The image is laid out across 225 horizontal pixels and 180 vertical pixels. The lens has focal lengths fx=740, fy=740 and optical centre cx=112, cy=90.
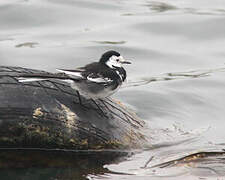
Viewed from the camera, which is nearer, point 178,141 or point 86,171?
point 86,171

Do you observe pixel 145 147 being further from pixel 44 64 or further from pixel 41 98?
pixel 44 64

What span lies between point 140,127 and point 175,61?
16.5ft

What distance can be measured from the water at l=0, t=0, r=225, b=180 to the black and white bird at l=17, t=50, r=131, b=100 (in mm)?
869

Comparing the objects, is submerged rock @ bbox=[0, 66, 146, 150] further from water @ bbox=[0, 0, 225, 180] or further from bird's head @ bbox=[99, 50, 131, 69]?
bird's head @ bbox=[99, 50, 131, 69]

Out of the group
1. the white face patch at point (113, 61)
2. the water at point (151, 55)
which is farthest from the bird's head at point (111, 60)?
the water at point (151, 55)

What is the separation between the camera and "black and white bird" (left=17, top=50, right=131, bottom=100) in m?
8.33

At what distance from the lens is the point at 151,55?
14750 mm

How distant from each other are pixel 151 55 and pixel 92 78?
21.1 feet

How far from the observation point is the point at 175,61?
47.0 feet

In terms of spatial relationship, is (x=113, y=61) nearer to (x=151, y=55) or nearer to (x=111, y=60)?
(x=111, y=60)

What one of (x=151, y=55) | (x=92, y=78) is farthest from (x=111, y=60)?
(x=151, y=55)

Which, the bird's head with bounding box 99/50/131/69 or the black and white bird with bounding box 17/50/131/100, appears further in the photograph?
the bird's head with bounding box 99/50/131/69

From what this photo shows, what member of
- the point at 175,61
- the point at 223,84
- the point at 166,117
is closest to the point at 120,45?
the point at 175,61

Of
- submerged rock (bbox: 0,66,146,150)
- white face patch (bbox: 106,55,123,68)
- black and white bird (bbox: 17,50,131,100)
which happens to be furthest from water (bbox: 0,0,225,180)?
white face patch (bbox: 106,55,123,68)
